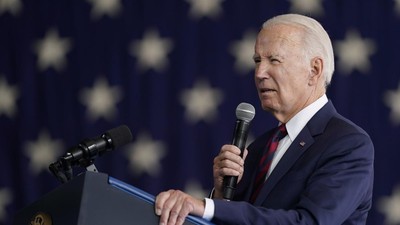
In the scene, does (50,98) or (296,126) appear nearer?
(296,126)

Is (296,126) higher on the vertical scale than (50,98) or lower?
lower

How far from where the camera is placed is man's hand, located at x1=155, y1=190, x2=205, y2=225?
1422mm

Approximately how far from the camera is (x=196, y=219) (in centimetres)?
147

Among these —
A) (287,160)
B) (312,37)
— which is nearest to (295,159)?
(287,160)

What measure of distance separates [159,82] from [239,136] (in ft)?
4.64

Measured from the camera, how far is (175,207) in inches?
57.0

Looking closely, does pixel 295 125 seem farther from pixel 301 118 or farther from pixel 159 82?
pixel 159 82

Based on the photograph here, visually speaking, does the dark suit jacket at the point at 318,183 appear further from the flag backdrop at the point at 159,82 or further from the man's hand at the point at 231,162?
the flag backdrop at the point at 159,82

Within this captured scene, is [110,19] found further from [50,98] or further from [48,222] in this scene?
[48,222]

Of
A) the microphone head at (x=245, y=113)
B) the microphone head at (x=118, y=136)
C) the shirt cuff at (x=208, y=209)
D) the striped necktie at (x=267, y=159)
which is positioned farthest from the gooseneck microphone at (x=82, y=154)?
the striped necktie at (x=267, y=159)

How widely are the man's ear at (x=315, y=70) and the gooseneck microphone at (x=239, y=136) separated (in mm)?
264

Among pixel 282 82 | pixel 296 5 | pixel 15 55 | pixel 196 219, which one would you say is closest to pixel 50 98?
pixel 15 55

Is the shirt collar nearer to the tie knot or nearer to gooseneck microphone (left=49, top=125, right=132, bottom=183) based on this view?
the tie knot

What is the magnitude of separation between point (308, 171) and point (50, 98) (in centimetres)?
192
